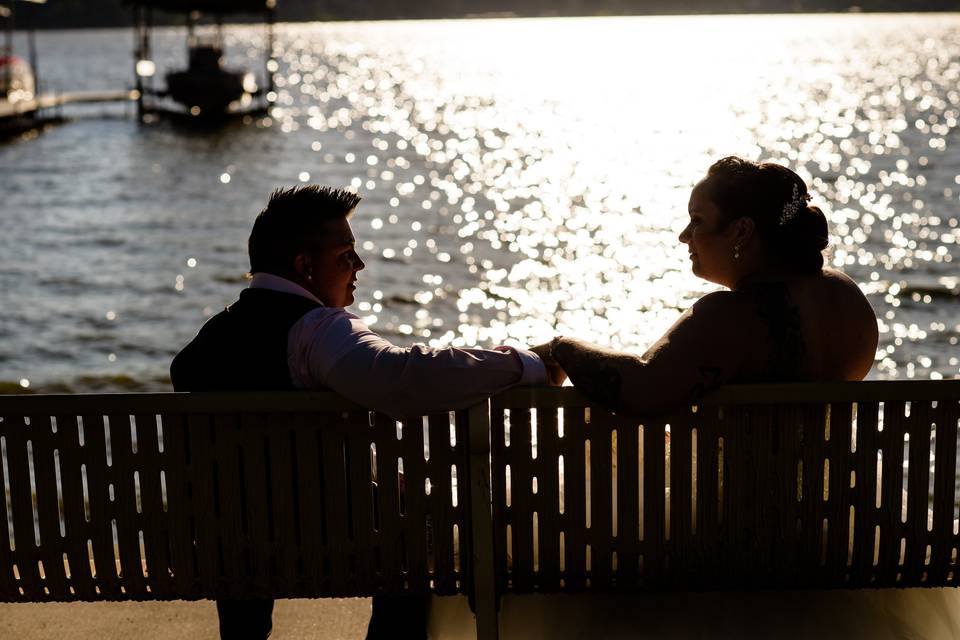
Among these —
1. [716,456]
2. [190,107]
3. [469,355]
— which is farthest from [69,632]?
[190,107]

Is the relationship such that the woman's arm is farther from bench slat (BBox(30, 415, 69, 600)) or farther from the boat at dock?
the boat at dock

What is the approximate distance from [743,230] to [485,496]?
3.54ft

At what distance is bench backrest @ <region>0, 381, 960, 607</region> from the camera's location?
3.52m

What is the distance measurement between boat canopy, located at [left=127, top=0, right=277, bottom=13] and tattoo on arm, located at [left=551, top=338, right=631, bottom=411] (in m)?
56.9

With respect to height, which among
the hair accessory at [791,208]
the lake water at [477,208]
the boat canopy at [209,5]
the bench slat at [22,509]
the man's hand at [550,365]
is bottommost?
the lake water at [477,208]

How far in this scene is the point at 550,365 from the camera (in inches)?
143

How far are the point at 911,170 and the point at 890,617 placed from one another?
4433 centimetres

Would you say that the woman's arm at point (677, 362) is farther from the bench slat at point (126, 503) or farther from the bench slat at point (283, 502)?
the bench slat at point (126, 503)

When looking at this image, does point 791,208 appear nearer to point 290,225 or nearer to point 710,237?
point 710,237

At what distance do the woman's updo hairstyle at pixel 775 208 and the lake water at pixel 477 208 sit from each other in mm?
13437

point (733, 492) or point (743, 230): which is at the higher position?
point (743, 230)

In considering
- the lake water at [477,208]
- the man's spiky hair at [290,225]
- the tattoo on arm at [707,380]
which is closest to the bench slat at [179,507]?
the man's spiky hair at [290,225]

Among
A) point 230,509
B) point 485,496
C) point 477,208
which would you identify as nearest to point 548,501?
point 485,496

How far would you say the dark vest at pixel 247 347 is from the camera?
11.4ft
